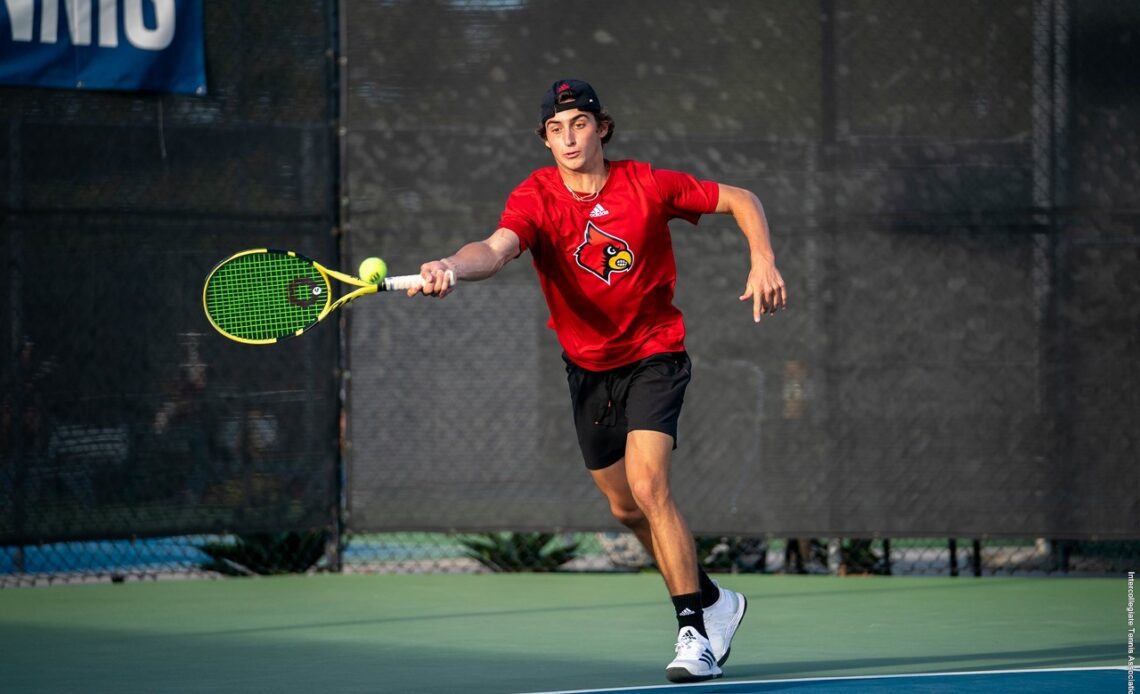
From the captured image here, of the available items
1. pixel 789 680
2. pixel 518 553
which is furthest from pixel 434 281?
pixel 518 553

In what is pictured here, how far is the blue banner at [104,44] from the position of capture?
714 centimetres

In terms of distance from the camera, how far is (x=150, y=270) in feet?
24.1

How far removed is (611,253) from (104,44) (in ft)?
10.8

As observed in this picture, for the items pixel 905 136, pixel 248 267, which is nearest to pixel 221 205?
pixel 248 267

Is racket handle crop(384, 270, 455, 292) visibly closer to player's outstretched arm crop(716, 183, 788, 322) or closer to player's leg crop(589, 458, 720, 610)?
player's outstretched arm crop(716, 183, 788, 322)

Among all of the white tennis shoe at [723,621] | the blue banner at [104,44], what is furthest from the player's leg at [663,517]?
the blue banner at [104,44]

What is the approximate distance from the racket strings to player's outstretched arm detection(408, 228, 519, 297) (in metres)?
0.56

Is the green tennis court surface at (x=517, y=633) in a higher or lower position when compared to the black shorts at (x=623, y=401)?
lower

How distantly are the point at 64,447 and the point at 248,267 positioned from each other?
2.53 meters

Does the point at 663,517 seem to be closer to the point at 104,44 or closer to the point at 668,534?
the point at 668,534

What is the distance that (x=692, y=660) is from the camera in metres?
4.79

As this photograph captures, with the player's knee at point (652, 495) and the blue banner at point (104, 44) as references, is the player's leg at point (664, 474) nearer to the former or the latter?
the player's knee at point (652, 495)

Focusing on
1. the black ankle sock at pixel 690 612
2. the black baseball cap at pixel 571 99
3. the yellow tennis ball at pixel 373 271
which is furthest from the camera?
the black baseball cap at pixel 571 99

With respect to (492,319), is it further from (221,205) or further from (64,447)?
(64,447)
